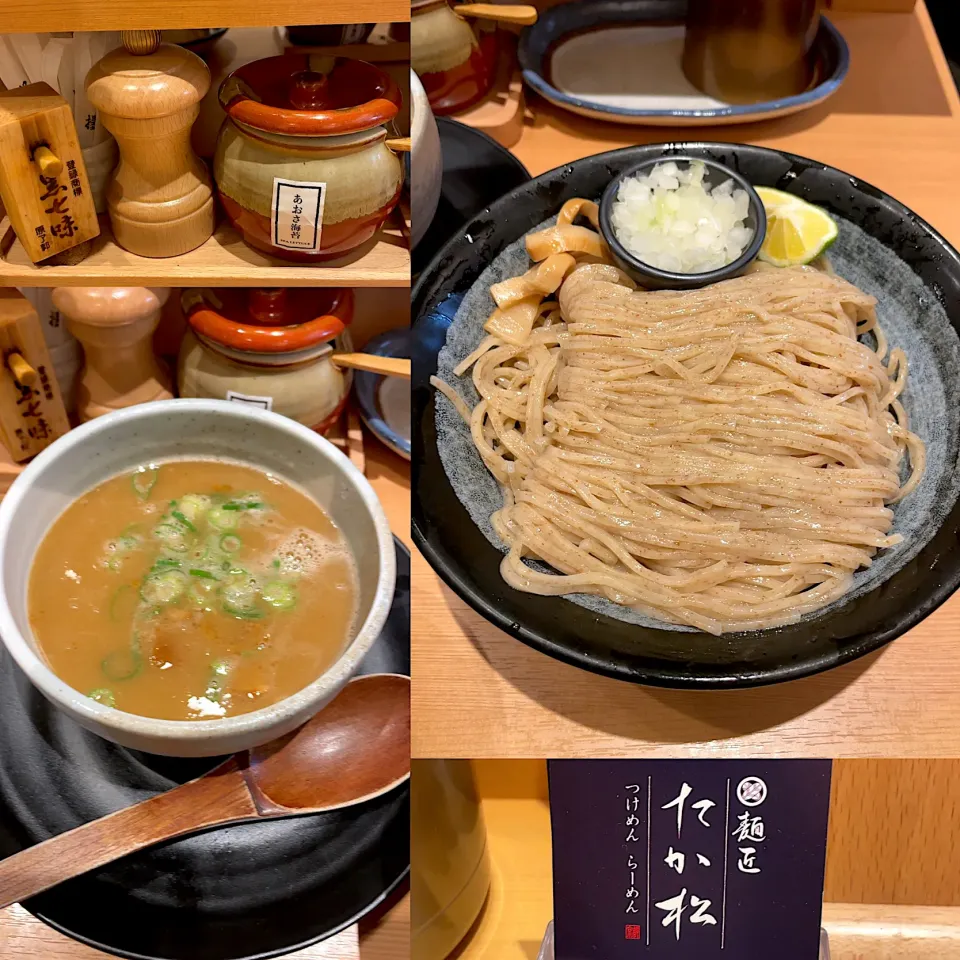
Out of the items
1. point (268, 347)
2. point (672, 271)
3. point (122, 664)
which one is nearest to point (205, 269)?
point (268, 347)

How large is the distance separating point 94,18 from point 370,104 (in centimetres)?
22

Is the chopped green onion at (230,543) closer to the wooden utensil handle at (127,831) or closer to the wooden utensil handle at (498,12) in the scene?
the wooden utensil handle at (127,831)

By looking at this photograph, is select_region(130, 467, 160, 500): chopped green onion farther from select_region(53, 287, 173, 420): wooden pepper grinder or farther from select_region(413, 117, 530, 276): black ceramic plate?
select_region(413, 117, 530, 276): black ceramic plate

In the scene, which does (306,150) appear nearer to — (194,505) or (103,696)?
(194,505)

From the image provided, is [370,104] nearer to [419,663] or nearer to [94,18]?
[94,18]

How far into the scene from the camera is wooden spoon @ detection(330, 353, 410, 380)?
100 cm

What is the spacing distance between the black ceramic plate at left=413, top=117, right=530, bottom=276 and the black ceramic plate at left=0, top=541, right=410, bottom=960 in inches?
24.0

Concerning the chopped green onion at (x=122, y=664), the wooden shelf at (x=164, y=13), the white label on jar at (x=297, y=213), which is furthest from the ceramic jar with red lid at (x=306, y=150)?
the chopped green onion at (x=122, y=664)

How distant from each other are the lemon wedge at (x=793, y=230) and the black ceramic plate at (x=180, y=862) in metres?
0.67

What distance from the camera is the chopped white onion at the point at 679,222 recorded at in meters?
1.00

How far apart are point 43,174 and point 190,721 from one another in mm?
469

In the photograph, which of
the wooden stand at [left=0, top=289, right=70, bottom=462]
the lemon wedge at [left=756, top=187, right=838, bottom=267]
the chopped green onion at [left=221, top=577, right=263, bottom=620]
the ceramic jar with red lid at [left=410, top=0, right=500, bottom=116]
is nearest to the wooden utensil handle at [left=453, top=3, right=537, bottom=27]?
the ceramic jar with red lid at [left=410, top=0, right=500, bottom=116]

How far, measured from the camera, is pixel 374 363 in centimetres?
101

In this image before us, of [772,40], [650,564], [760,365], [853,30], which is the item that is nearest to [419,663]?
[650,564]
